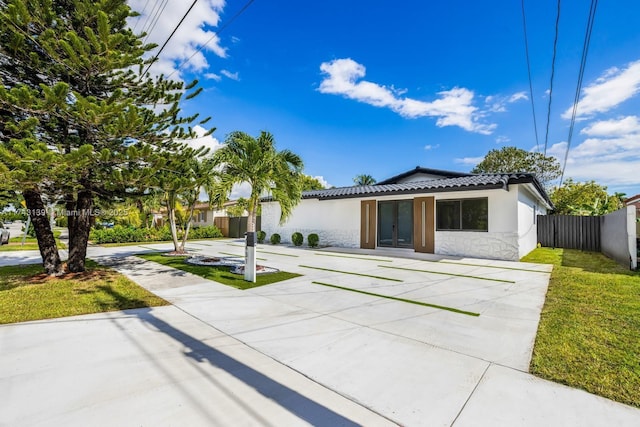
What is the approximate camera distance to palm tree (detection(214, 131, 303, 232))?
7.37 metres

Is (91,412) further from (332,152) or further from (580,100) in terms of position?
(332,152)

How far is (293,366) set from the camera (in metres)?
2.96

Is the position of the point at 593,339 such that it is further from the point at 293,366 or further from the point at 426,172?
the point at 426,172

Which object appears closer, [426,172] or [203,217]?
[426,172]

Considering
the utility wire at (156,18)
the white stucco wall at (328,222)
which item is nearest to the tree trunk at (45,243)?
the utility wire at (156,18)

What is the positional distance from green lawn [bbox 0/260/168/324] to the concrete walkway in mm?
481

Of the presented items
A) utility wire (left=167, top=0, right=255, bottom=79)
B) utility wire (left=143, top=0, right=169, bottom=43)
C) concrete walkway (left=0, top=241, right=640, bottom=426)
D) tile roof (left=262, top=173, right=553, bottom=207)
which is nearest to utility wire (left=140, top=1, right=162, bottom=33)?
utility wire (left=143, top=0, right=169, bottom=43)

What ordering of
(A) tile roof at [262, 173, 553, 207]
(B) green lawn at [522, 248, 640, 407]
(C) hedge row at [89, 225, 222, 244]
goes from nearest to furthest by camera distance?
(B) green lawn at [522, 248, 640, 407]
(A) tile roof at [262, 173, 553, 207]
(C) hedge row at [89, 225, 222, 244]

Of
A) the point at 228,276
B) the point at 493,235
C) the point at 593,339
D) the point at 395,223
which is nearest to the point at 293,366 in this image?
the point at 593,339

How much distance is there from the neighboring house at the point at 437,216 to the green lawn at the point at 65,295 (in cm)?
956

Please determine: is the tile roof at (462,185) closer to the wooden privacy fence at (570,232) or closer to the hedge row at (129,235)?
the wooden privacy fence at (570,232)

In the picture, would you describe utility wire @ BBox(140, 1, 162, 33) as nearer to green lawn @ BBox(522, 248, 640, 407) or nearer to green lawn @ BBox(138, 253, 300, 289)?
green lawn @ BBox(138, 253, 300, 289)

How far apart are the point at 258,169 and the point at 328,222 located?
340 inches

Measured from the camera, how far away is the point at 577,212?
18.9 meters
